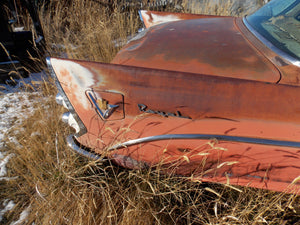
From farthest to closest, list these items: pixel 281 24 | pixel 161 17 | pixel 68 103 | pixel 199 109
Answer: pixel 161 17 → pixel 281 24 → pixel 68 103 → pixel 199 109

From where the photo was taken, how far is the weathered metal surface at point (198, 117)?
3.33ft

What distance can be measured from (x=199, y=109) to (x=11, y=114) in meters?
2.28

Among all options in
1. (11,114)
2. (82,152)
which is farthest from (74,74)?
(11,114)

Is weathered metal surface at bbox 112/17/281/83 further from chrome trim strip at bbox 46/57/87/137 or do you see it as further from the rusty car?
chrome trim strip at bbox 46/57/87/137

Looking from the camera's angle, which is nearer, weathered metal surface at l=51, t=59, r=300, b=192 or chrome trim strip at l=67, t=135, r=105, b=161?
weathered metal surface at l=51, t=59, r=300, b=192

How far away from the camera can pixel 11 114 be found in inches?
95.5

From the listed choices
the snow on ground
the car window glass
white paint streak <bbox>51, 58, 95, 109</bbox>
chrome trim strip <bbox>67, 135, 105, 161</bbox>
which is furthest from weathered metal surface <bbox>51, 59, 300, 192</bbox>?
the snow on ground

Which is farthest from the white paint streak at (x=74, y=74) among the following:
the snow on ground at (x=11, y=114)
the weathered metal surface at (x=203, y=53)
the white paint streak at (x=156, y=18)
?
the white paint streak at (x=156, y=18)

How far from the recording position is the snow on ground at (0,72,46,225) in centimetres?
152

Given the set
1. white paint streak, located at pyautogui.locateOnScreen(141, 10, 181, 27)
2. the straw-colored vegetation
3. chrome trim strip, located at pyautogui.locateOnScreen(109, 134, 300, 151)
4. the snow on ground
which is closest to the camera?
chrome trim strip, located at pyautogui.locateOnScreen(109, 134, 300, 151)

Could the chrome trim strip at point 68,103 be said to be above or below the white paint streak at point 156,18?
below

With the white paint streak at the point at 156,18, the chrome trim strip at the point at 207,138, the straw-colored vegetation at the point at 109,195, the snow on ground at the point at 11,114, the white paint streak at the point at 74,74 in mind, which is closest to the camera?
the chrome trim strip at the point at 207,138

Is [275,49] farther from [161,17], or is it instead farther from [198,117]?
[161,17]

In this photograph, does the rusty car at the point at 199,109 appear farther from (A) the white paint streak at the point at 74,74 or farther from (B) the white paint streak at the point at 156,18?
(B) the white paint streak at the point at 156,18
